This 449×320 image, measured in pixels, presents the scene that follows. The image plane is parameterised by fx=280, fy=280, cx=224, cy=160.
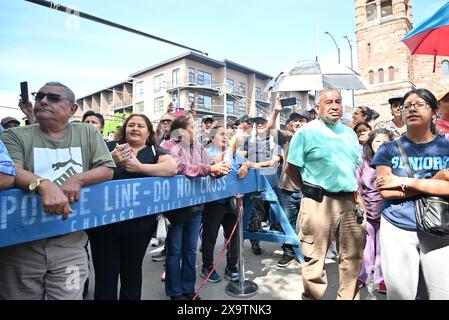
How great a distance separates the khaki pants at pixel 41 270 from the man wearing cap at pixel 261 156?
9.10 ft

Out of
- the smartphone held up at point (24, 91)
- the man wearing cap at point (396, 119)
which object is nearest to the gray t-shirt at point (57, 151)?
the smartphone held up at point (24, 91)

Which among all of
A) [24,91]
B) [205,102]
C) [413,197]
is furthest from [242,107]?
[413,197]

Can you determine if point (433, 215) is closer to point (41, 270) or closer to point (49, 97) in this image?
point (41, 270)

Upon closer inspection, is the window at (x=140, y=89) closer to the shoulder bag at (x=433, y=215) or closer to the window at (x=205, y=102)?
the window at (x=205, y=102)

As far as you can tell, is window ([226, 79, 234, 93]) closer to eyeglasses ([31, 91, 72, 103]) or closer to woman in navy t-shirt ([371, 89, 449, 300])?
woman in navy t-shirt ([371, 89, 449, 300])

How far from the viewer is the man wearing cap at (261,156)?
14.1ft

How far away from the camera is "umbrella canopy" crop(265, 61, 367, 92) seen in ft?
17.5

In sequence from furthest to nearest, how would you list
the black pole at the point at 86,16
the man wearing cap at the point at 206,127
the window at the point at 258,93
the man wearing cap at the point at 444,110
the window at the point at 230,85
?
the window at the point at 258,93
the window at the point at 230,85
the man wearing cap at the point at 206,127
the black pole at the point at 86,16
the man wearing cap at the point at 444,110

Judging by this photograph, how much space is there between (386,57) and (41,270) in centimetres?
4387

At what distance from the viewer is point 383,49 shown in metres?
37.1

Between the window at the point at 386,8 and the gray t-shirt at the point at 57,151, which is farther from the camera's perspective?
the window at the point at 386,8

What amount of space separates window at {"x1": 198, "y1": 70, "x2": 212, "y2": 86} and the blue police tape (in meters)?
31.4
